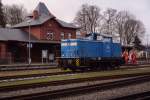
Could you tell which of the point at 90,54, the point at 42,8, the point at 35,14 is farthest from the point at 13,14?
the point at 90,54

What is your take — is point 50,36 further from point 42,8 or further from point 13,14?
point 13,14

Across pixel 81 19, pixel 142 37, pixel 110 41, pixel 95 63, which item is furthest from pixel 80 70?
pixel 142 37

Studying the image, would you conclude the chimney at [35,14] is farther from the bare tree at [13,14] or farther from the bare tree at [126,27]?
the bare tree at [126,27]

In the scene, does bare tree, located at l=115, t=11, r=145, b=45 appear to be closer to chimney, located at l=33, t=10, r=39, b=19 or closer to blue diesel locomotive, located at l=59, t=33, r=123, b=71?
chimney, located at l=33, t=10, r=39, b=19

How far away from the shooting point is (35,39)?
56219 mm

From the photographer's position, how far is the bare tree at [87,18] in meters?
85.0

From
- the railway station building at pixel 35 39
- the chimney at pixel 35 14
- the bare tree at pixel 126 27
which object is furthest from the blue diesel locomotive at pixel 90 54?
the bare tree at pixel 126 27

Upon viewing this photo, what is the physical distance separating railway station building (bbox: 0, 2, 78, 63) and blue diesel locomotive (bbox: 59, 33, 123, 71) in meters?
17.7

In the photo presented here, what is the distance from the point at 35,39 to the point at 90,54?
29.0m

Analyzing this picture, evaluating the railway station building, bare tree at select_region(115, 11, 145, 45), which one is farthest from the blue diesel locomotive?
bare tree at select_region(115, 11, 145, 45)

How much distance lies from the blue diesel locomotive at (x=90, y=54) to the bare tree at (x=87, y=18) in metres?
54.0

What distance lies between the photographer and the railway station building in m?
48.9

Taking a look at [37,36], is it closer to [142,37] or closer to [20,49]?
[20,49]

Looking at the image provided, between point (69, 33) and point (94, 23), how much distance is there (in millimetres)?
22634
